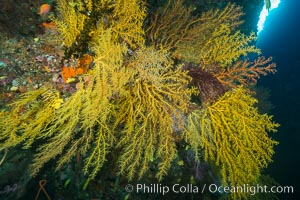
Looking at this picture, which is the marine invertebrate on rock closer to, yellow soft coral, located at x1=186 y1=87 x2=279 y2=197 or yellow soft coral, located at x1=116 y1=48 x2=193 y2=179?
yellow soft coral, located at x1=186 y1=87 x2=279 y2=197

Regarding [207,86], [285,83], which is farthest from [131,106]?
[285,83]

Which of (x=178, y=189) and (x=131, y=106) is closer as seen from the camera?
(x=131, y=106)

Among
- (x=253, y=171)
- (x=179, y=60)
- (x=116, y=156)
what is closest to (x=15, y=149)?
(x=116, y=156)

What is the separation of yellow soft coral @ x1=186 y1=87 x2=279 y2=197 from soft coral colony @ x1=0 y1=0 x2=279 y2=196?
2 centimetres

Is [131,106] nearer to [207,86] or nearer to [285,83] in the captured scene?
[207,86]

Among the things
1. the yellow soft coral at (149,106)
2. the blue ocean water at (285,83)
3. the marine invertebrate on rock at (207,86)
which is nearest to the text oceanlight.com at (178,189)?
the yellow soft coral at (149,106)

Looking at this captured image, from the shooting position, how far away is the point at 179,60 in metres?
4.23

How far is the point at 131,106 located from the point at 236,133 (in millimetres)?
1840

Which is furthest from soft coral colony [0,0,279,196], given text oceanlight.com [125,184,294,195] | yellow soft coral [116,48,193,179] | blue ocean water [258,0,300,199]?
blue ocean water [258,0,300,199]

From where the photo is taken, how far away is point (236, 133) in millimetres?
3588

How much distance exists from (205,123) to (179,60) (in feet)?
4.56

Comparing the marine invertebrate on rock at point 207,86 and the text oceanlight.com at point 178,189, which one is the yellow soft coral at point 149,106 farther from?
the marine invertebrate on rock at point 207,86

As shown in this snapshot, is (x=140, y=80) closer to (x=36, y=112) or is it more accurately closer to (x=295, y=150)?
(x=36, y=112)

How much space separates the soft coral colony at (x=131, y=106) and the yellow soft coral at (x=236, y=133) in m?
0.02
